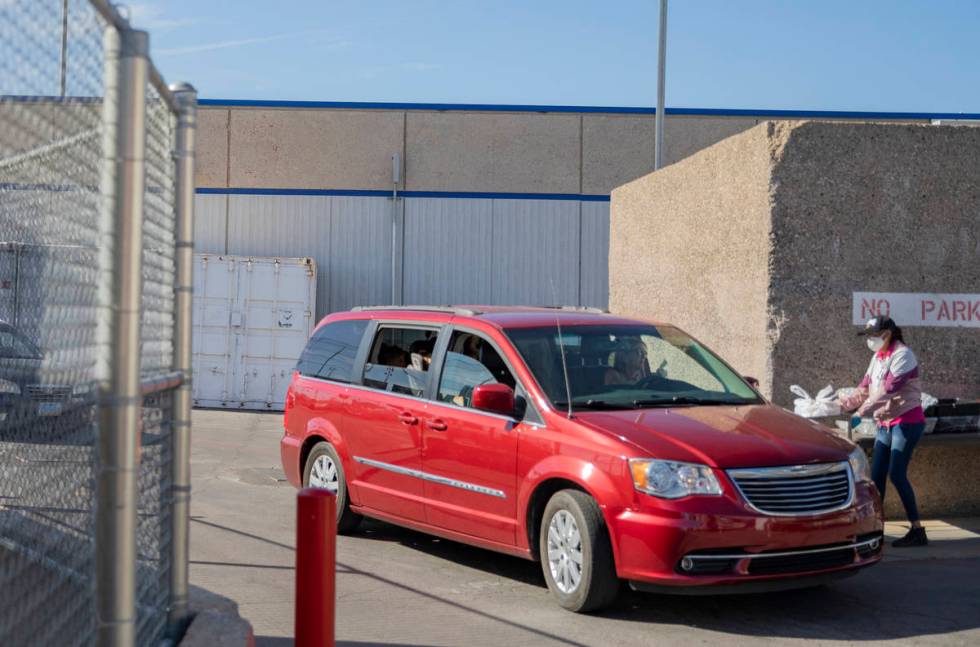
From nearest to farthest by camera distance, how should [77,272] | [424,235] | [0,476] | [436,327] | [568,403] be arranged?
[77,272] → [0,476] → [568,403] → [436,327] → [424,235]

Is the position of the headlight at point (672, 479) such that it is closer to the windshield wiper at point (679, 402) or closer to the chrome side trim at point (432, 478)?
the windshield wiper at point (679, 402)

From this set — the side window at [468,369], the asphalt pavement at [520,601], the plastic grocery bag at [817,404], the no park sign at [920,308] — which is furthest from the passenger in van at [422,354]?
the no park sign at [920,308]

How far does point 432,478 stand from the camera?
8250 mm

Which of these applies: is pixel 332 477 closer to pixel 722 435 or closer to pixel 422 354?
pixel 422 354

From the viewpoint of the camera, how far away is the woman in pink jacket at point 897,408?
912cm

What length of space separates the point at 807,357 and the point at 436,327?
3.63 m

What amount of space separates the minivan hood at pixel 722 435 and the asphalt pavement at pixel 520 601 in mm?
964

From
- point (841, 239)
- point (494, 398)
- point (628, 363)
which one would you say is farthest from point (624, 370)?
point (841, 239)

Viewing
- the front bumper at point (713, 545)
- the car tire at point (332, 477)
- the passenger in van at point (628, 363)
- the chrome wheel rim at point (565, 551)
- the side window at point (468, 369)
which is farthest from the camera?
the car tire at point (332, 477)

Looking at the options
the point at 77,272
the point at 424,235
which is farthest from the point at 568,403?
the point at 424,235

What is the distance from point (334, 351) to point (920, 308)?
17.2ft

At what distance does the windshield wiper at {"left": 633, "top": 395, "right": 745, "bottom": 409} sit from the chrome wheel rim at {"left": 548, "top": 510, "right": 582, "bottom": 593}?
99 cm

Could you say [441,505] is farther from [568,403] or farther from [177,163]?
[177,163]

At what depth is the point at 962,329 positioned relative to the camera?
10859 mm
